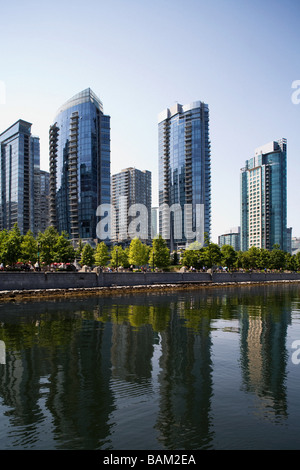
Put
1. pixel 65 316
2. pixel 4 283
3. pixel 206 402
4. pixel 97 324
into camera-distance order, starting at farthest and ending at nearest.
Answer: pixel 4 283, pixel 65 316, pixel 97 324, pixel 206 402

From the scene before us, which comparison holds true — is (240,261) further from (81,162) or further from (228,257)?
(81,162)

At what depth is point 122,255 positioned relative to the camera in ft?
388

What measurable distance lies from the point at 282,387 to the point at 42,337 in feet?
61.5

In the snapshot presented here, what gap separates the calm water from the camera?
12578 mm

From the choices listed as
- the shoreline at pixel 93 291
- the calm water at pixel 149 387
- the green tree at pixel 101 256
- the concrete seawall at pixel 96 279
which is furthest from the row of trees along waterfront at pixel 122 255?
the calm water at pixel 149 387

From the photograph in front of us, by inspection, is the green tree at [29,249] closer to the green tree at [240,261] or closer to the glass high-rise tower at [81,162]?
the green tree at [240,261]

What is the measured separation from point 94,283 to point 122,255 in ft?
146

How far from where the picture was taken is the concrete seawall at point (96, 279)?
61000 millimetres

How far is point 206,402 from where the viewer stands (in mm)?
15492

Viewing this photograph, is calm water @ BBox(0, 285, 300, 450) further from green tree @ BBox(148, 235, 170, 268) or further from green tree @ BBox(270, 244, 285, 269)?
green tree @ BBox(270, 244, 285, 269)

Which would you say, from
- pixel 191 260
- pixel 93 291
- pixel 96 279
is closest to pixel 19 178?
pixel 191 260

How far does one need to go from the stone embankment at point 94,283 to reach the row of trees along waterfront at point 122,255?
726cm
